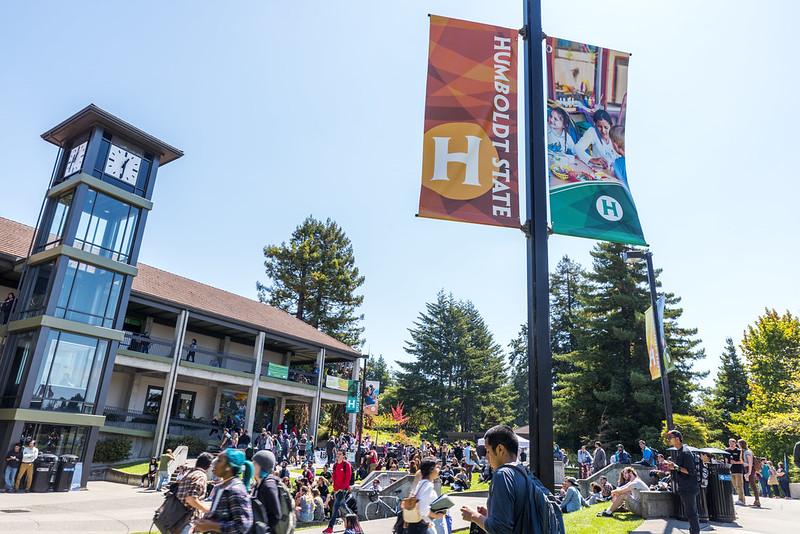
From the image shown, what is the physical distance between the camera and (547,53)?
19.2 feet

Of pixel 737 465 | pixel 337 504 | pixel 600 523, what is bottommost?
pixel 337 504

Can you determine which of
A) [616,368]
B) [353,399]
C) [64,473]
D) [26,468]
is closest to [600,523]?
[64,473]

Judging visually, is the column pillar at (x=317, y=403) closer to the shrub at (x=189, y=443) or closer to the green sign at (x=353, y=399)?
the green sign at (x=353, y=399)

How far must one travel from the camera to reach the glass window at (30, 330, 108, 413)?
63.3ft

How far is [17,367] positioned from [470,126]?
70.6 feet

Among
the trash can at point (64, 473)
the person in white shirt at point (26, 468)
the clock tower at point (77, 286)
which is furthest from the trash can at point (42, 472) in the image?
the clock tower at point (77, 286)

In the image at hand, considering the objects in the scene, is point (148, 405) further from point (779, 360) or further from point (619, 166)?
point (779, 360)

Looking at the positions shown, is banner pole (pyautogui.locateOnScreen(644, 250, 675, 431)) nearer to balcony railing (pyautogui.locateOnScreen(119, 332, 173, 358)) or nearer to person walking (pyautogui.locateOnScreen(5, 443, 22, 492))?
person walking (pyautogui.locateOnScreen(5, 443, 22, 492))

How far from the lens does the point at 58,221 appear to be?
21.9 m

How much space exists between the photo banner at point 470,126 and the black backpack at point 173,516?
12.9 feet

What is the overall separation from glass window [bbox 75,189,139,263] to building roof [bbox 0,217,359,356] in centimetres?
296

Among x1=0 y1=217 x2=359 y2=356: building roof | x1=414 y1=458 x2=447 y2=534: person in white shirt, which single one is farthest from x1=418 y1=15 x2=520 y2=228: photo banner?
x1=0 y1=217 x2=359 y2=356: building roof

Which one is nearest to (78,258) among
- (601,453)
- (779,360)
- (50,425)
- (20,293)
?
(20,293)

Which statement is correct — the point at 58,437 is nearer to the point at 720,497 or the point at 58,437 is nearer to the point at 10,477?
the point at 10,477
